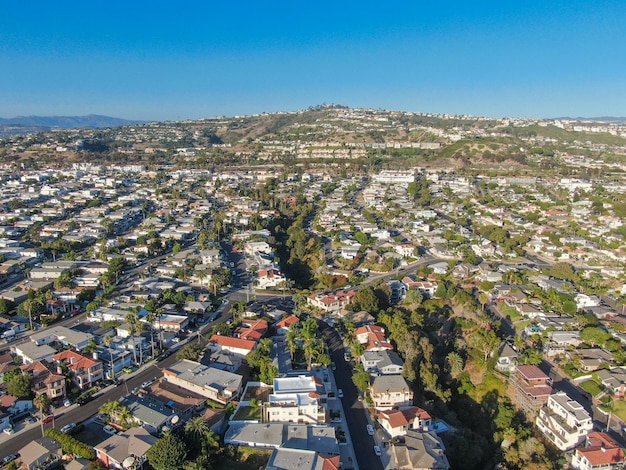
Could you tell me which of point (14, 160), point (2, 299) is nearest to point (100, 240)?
point (2, 299)

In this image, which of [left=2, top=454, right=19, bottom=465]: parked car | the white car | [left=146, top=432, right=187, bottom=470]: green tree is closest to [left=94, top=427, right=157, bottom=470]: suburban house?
[left=146, top=432, right=187, bottom=470]: green tree

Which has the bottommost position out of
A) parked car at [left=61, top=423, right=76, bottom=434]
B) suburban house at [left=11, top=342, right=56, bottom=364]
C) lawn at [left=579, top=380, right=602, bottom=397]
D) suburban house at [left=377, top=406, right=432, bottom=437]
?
lawn at [left=579, top=380, right=602, bottom=397]

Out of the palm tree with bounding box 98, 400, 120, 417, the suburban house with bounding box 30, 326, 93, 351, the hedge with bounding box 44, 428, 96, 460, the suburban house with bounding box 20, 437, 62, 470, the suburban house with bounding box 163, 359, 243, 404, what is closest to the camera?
the suburban house with bounding box 20, 437, 62, 470

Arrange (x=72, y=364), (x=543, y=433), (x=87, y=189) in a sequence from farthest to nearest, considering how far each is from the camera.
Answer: (x=87, y=189) → (x=72, y=364) → (x=543, y=433)

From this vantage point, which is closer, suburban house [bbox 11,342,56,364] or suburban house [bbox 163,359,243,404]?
suburban house [bbox 163,359,243,404]

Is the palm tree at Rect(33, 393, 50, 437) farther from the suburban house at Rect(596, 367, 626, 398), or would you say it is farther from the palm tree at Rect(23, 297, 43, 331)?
the suburban house at Rect(596, 367, 626, 398)

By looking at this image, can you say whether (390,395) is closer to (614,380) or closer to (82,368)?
(614,380)

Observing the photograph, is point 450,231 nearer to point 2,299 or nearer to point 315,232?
point 315,232
